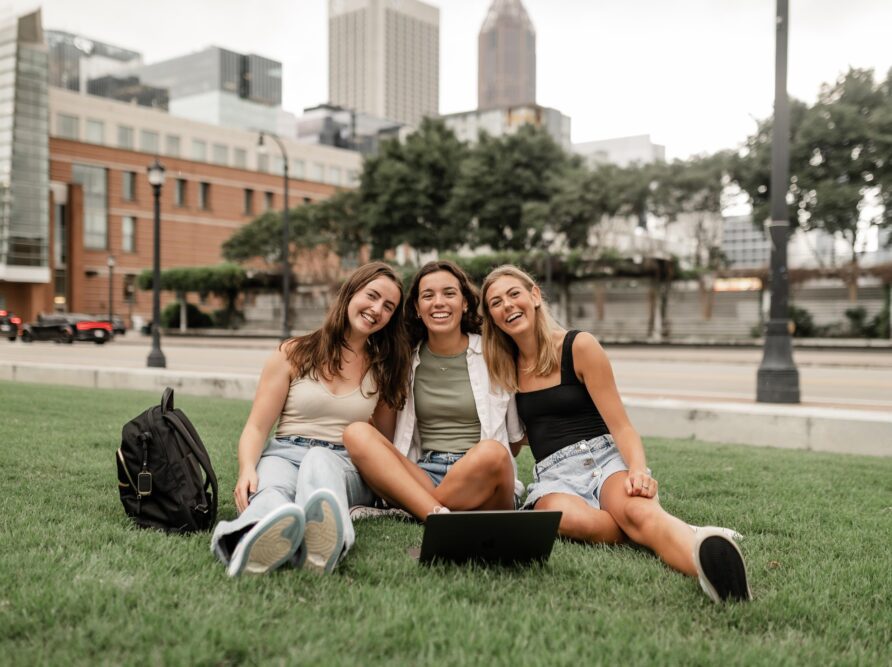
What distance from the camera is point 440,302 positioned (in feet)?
14.0

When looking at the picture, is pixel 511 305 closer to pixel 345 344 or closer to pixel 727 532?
pixel 345 344

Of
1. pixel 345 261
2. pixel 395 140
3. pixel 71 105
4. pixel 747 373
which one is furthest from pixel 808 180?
pixel 71 105

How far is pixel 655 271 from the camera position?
34.9 metres

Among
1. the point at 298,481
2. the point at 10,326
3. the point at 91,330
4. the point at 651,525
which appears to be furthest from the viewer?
the point at 10,326

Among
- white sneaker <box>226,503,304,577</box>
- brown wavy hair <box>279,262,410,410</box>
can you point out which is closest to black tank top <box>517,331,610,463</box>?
brown wavy hair <box>279,262,410,410</box>

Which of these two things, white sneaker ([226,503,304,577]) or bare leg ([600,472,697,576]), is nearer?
white sneaker ([226,503,304,577])

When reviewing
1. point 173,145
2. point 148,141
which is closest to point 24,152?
point 148,141

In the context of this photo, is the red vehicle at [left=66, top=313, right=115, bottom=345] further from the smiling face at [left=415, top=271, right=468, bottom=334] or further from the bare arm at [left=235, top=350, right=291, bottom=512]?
the smiling face at [left=415, top=271, right=468, bottom=334]

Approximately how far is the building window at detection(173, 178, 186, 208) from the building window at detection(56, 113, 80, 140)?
8457mm

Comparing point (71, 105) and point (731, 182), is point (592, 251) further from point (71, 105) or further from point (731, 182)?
point (71, 105)

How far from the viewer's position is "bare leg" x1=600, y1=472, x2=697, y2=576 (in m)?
3.37

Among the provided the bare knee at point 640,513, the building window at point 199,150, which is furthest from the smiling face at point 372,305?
the building window at point 199,150

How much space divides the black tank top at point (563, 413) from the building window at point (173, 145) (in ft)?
239

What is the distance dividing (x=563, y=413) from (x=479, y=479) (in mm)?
640
